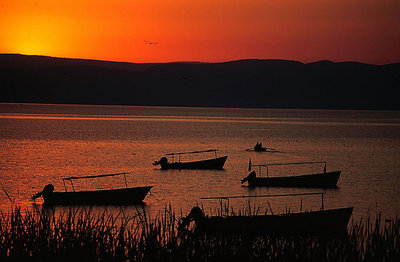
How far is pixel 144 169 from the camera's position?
156ft

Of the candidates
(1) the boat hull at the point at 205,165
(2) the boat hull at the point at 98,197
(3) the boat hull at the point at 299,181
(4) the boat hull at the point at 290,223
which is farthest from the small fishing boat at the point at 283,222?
(1) the boat hull at the point at 205,165

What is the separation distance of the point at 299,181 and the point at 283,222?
1865cm

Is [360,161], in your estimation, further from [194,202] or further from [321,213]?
[321,213]

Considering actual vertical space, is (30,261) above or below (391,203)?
above

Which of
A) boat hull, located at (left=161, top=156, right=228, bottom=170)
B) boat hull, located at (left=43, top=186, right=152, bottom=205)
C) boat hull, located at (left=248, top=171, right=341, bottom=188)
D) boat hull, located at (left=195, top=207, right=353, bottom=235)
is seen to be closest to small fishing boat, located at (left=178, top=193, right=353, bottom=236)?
boat hull, located at (left=195, top=207, right=353, bottom=235)

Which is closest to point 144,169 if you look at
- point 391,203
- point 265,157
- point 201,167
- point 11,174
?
point 201,167

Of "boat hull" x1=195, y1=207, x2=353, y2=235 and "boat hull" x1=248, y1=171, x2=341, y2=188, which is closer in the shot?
"boat hull" x1=195, y1=207, x2=353, y2=235

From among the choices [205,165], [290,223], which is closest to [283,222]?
[290,223]

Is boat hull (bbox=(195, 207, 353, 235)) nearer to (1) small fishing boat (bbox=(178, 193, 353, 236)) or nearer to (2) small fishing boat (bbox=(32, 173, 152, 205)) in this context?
(1) small fishing boat (bbox=(178, 193, 353, 236))

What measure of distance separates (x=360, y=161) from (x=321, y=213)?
39.7 metres

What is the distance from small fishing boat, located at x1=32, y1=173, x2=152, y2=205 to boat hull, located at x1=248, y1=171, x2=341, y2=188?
967 cm

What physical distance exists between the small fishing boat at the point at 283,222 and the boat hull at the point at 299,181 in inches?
646

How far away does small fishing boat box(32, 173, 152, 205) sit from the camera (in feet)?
89.9

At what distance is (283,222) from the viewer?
17766 mm
